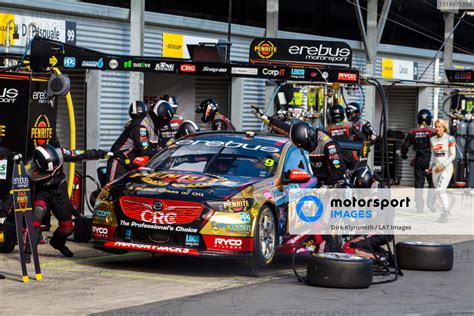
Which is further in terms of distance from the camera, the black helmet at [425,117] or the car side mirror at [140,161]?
the black helmet at [425,117]

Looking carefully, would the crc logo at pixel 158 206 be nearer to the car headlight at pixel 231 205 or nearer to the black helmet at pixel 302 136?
the car headlight at pixel 231 205

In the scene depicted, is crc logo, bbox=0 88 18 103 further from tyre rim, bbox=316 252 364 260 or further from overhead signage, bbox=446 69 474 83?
overhead signage, bbox=446 69 474 83

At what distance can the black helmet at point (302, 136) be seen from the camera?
12.9 m

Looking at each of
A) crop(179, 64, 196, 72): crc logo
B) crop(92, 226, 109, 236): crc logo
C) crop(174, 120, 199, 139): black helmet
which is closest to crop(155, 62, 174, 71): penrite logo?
crop(179, 64, 196, 72): crc logo

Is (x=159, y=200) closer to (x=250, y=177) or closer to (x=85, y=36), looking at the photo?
(x=250, y=177)

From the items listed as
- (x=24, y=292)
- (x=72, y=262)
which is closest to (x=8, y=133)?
(x=72, y=262)

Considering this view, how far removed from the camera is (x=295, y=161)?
12.7 meters

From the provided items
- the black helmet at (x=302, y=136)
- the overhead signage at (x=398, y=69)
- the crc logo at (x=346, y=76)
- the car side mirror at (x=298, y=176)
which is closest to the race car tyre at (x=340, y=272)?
the car side mirror at (x=298, y=176)

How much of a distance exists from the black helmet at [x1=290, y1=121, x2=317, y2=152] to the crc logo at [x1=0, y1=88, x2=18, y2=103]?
367cm

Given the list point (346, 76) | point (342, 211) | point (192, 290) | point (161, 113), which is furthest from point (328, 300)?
point (346, 76)

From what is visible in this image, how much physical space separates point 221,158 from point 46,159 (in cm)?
207

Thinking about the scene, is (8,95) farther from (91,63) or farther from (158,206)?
(158,206)

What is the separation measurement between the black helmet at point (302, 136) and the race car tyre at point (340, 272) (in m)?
2.50

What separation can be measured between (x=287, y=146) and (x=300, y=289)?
2.63 metres
